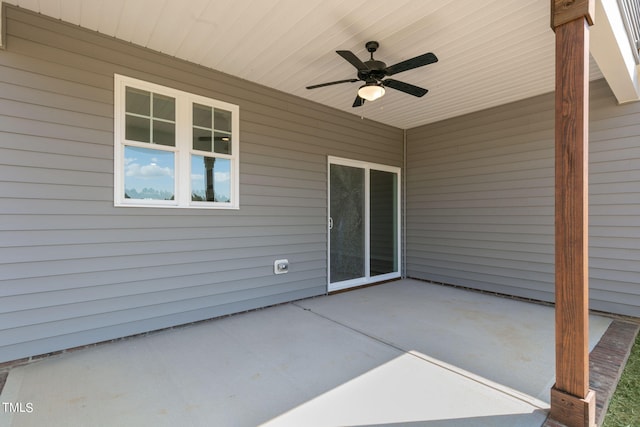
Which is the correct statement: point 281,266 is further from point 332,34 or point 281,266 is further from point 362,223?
point 332,34

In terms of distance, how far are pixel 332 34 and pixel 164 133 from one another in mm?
2039

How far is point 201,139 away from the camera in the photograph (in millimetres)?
3625

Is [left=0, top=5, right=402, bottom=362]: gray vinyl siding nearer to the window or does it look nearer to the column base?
the window

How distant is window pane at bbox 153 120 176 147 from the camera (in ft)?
10.8

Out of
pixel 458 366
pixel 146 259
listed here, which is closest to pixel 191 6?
pixel 146 259

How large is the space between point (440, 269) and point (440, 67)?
3.44 m

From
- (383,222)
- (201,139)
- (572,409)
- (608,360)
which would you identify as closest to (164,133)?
(201,139)

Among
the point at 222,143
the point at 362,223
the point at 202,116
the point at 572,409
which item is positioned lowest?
the point at 572,409

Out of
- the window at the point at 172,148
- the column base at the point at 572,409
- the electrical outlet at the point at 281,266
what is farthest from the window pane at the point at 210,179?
the column base at the point at 572,409

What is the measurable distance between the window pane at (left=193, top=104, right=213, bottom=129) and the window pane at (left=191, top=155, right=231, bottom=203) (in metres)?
0.39

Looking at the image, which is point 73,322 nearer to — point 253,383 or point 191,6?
point 253,383

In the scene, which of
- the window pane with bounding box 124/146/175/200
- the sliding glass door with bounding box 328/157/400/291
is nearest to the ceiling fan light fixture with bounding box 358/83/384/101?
the sliding glass door with bounding box 328/157/400/291

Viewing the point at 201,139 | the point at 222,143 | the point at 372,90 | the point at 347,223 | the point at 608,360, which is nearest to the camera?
the point at 608,360

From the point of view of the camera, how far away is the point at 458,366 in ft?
8.50
